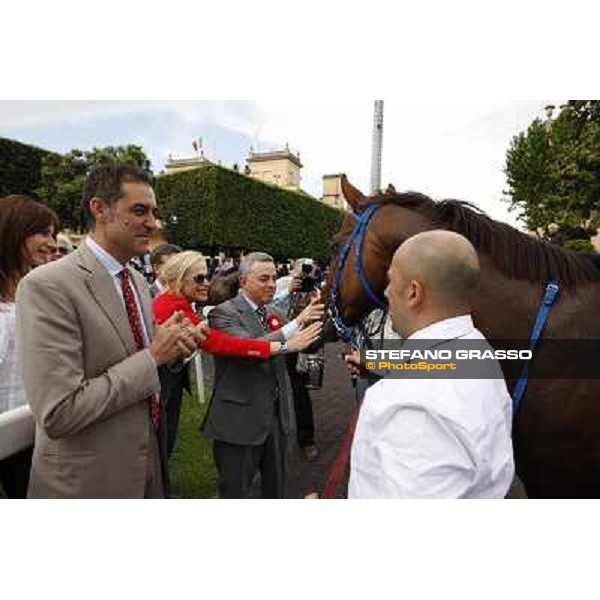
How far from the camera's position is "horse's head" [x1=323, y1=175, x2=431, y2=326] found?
233 centimetres

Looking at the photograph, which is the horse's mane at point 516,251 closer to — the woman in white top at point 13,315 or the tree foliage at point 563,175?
the woman in white top at point 13,315

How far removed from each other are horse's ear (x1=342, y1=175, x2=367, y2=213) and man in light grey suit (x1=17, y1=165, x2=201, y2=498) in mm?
1235

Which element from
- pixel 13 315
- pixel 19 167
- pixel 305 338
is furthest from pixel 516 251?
pixel 19 167

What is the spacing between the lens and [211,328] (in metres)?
2.99

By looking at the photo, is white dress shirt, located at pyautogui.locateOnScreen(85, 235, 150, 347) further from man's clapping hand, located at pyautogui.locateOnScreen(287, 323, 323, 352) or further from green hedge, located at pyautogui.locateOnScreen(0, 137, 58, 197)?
green hedge, located at pyautogui.locateOnScreen(0, 137, 58, 197)

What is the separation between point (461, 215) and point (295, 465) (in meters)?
3.32

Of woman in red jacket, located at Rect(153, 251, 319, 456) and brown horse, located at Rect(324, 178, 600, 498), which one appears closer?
brown horse, located at Rect(324, 178, 600, 498)

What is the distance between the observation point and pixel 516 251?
210cm

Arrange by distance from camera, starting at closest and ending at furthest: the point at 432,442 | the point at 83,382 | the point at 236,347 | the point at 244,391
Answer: the point at 432,442 < the point at 83,382 < the point at 236,347 < the point at 244,391

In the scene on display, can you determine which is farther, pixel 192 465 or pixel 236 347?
pixel 192 465

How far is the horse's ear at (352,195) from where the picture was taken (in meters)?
2.62

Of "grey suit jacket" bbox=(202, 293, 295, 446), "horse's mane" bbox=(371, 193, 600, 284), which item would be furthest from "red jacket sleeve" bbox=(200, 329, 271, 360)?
"horse's mane" bbox=(371, 193, 600, 284)

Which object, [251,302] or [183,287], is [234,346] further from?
[183,287]

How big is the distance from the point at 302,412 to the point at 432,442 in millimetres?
4052
